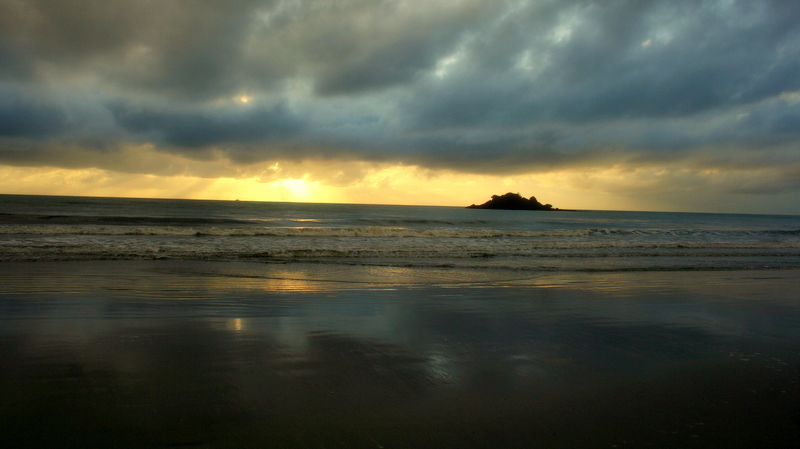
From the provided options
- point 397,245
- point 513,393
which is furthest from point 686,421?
point 397,245

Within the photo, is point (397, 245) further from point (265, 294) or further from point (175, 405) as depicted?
point (175, 405)

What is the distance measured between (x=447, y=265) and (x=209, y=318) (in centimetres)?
885

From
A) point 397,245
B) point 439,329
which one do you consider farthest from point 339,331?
point 397,245

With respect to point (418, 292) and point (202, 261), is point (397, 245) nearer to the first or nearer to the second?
point (202, 261)

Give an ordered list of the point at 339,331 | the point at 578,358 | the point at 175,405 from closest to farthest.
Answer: the point at 175,405, the point at 578,358, the point at 339,331

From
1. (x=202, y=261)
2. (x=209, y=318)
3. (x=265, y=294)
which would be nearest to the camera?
(x=209, y=318)

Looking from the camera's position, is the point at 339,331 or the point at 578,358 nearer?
the point at 578,358

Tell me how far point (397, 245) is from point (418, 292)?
11441mm

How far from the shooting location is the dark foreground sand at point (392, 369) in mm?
2996

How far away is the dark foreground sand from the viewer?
2996mm

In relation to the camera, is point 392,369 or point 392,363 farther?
point 392,363

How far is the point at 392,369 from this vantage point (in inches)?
167

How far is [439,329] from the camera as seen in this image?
19.1 feet

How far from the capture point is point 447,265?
13945 mm
